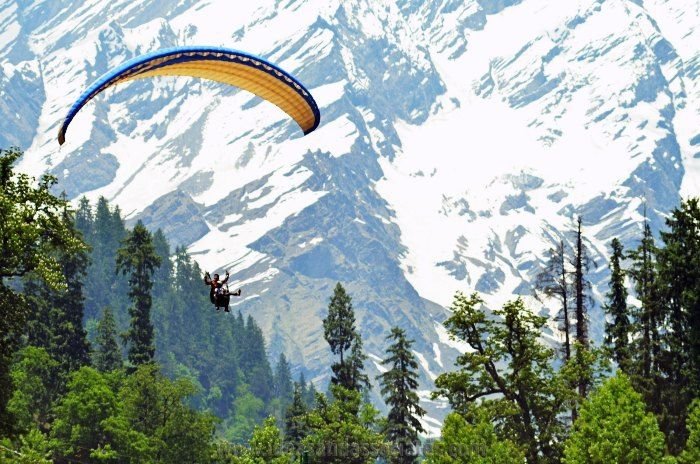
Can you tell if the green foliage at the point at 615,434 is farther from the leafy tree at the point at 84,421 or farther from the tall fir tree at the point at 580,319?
the leafy tree at the point at 84,421

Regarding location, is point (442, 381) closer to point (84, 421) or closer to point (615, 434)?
point (615, 434)

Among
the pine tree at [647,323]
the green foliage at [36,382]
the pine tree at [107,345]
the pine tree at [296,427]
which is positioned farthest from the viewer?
the pine tree at [107,345]

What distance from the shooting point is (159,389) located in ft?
321

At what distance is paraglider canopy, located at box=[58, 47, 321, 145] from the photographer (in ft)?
172

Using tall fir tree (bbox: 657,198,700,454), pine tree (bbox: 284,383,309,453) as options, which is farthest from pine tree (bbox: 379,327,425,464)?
tall fir tree (bbox: 657,198,700,454)

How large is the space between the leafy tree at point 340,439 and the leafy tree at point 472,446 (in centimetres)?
1250

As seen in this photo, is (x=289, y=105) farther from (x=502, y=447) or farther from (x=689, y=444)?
(x=689, y=444)

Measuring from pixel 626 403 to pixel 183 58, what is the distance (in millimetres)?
28969

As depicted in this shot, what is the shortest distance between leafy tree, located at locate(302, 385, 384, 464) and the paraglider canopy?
27165mm

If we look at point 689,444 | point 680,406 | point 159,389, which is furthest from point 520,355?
point 159,389

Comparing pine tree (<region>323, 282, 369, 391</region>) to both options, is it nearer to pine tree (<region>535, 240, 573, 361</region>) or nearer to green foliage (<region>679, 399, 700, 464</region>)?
pine tree (<region>535, 240, 573, 361</region>)

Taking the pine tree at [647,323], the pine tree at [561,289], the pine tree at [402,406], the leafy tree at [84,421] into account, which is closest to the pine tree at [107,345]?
the leafy tree at [84,421]

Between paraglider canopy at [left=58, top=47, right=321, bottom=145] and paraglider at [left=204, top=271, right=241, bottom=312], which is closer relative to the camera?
paraglider at [left=204, top=271, right=241, bottom=312]

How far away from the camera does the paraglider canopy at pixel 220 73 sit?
5250 cm
